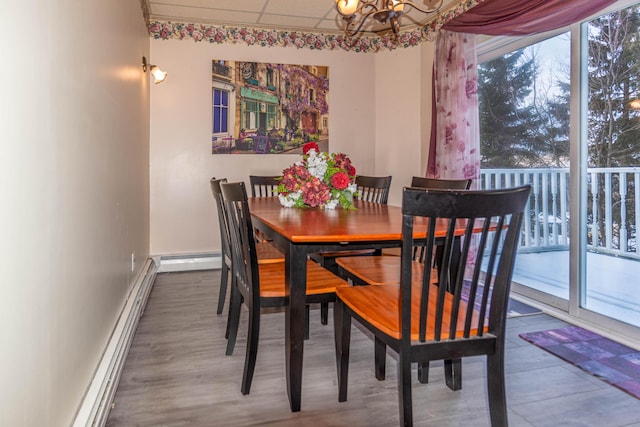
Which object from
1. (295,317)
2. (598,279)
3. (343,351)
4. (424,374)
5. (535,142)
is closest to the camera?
(295,317)

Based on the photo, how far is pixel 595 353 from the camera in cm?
222

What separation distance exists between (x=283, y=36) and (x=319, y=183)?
265 centimetres

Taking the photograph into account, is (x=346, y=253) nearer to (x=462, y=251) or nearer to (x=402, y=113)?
(x=462, y=251)

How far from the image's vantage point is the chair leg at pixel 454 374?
186 centimetres

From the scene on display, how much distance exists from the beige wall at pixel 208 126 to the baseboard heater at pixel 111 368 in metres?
1.41

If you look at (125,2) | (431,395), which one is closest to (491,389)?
(431,395)

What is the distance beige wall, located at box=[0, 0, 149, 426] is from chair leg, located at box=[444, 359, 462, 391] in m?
1.44

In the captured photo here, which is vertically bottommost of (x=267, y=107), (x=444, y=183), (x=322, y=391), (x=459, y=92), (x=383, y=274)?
(x=322, y=391)

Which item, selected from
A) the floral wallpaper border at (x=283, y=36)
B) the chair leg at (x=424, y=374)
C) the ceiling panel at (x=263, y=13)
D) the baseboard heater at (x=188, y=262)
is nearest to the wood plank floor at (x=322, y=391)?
the chair leg at (x=424, y=374)

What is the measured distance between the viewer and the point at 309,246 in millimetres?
1552

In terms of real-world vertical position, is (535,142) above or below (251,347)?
above

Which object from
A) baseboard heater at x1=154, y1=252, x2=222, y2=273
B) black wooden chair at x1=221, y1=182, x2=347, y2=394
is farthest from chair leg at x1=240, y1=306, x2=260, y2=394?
baseboard heater at x1=154, y1=252, x2=222, y2=273

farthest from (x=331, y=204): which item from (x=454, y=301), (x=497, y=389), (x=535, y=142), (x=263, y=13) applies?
(x=263, y=13)

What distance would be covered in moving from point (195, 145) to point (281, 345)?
8.35 feet
